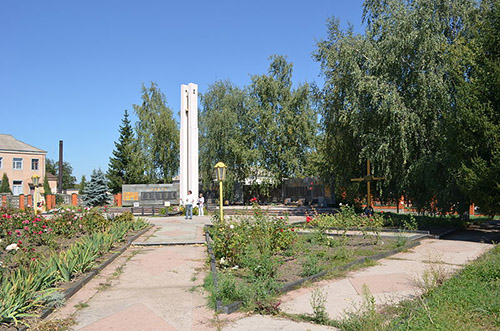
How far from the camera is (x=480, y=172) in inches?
440

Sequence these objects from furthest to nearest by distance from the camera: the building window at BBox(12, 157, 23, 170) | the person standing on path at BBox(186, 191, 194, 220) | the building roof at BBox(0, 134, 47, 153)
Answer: the building window at BBox(12, 157, 23, 170), the building roof at BBox(0, 134, 47, 153), the person standing on path at BBox(186, 191, 194, 220)

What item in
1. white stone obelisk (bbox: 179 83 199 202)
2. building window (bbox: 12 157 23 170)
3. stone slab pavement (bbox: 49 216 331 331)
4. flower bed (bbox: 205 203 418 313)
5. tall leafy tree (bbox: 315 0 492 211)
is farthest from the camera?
building window (bbox: 12 157 23 170)

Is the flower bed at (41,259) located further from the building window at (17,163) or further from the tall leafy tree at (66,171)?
the tall leafy tree at (66,171)

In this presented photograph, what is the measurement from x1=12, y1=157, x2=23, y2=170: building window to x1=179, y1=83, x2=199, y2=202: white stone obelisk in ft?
122

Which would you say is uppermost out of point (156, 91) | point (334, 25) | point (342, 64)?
point (156, 91)

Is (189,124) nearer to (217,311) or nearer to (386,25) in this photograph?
(386,25)

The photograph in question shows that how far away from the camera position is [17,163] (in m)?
53.8

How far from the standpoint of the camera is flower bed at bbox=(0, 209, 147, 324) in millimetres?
4928

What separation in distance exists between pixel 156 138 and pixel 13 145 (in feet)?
83.3

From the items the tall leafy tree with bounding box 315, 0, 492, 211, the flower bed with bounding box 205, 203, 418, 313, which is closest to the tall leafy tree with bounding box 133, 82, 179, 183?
the tall leafy tree with bounding box 315, 0, 492, 211

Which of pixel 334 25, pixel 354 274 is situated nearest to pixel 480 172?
pixel 354 274

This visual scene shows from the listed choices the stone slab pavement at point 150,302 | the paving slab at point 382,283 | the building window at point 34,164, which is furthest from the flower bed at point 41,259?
the building window at point 34,164

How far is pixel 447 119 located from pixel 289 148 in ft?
84.6

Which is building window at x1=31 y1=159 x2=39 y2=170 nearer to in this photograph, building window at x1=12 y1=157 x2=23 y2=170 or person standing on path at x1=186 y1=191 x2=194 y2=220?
building window at x1=12 y1=157 x2=23 y2=170
